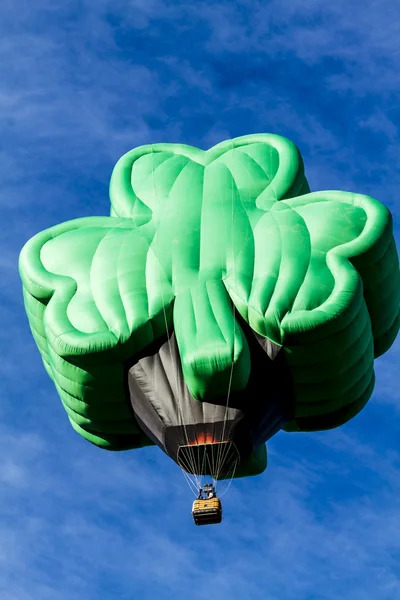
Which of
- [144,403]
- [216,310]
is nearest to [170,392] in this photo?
[144,403]

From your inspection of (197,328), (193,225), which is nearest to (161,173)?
(193,225)

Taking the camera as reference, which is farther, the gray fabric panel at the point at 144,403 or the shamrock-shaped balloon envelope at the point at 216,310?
the gray fabric panel at the point at 144,403

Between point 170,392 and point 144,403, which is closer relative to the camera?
point 170,392

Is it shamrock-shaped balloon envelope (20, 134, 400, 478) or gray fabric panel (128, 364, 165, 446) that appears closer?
shamrock-shaped balloon envelope (20, 134, 400, 478)

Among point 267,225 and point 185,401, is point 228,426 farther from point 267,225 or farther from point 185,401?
point 267,225

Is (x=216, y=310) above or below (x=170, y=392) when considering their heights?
above

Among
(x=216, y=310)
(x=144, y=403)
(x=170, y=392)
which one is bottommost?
(x=144, y=403)

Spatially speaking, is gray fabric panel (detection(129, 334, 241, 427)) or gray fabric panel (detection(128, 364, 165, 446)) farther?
gray fabric panel (detection(128, 364, 165, 446))

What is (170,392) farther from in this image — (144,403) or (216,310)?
(216,310)
